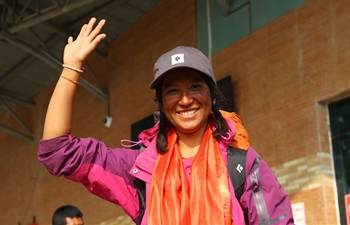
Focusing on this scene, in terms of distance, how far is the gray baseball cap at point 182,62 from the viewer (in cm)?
194

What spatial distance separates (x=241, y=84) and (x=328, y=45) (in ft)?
4.95

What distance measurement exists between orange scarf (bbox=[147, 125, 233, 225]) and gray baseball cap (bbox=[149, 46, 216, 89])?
9.3 inches

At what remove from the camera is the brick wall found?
7059 millimetres

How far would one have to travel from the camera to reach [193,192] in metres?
1.85

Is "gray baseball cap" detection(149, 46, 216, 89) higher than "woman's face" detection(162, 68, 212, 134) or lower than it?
higher

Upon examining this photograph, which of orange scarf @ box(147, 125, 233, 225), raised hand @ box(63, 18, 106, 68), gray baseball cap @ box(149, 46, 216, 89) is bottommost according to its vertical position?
orange scarf @ box(147, 125, 233, 225)

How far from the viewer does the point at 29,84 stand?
13484 millimetres

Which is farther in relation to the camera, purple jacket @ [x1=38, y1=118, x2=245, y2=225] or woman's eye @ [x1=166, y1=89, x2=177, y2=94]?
woman's eye @ [x1=166, y1=89, x2=177, y2=94]

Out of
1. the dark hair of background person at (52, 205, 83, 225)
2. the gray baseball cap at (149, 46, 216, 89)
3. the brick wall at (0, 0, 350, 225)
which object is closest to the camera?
the gray baseball cap at (149, 46, 216, 89)

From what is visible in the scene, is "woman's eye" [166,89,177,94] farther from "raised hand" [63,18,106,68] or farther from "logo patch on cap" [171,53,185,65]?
"raised hand" [63,18,106,68]

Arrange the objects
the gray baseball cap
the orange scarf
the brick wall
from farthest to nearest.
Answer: the brick wall
the gray baseball cap
the orange scarf

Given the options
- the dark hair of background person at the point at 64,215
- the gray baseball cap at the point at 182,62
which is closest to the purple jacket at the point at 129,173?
the gray baseball cap at the point at 182,62

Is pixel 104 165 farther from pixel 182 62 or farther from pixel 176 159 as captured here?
pixel 182 62

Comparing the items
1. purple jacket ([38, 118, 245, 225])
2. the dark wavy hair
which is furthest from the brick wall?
purple jacket ([38, 118, 245, 225])
